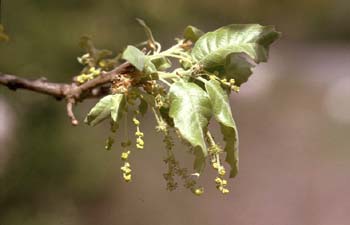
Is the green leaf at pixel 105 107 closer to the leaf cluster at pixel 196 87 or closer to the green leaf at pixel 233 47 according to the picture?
the leaf cluster at pixel 196 87

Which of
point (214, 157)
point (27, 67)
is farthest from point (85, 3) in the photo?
point (214, 157)

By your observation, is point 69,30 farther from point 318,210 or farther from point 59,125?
point 318,210

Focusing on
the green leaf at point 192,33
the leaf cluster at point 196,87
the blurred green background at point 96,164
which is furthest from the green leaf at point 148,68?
the blurred green background at point 96,164

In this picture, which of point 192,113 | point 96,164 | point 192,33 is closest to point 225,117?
point 192,113

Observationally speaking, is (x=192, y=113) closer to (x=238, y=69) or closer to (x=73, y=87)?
(x=238, y=69)

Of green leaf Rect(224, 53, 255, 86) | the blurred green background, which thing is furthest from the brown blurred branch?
the blurred green background
